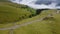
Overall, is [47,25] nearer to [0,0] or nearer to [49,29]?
[49,29]

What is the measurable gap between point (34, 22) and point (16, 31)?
118 mm

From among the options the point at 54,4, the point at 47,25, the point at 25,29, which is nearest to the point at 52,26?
the point at 47,25

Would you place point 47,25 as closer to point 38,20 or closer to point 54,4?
point 38,20

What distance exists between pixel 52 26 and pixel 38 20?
0.08 metres

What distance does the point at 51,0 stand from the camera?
0.95 meters

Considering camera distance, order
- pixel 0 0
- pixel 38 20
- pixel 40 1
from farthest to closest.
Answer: pixel 40 1 → pixel 0 0 → pixel 38 20

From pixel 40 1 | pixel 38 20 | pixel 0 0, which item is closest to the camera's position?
pixel 38 20

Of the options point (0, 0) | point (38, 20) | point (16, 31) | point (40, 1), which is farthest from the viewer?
point (40, 1)

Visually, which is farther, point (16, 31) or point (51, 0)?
point (51, 0)

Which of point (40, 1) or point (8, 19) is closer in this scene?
point (8, 19)

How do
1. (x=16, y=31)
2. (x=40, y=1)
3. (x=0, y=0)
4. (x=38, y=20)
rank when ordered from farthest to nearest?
(x=40, y=1) < (x=0, y=0) < (x=38, y=20) < (x=16, y=31)

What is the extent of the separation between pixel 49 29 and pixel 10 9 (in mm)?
218

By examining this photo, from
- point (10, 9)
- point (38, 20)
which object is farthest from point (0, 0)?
point (38, 20)

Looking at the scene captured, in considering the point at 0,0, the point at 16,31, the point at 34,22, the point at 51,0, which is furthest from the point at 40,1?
the point at 16,31
